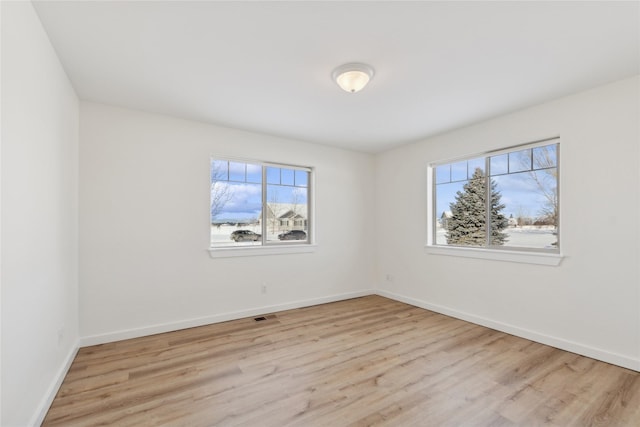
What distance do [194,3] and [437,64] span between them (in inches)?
69.2

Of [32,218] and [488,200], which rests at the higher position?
[488,200]

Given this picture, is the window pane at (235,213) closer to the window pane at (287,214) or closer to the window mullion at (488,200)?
the window pane at (287,214)

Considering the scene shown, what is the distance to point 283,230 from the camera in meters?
4.34

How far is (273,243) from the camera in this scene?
165 inches

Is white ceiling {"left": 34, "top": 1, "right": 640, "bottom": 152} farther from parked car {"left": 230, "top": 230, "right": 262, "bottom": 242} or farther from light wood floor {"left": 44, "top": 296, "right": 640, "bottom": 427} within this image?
light wood floor {"left": 44, "top": 296, "right": 640, "bottom": 427}

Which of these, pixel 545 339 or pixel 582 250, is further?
pixel 545 339

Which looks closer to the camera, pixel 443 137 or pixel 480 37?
pixel 480 37

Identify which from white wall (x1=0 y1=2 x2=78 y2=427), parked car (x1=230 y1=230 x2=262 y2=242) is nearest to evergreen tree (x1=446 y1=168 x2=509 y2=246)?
parked car (x1=230 y1=230 x2=262 y2=242)

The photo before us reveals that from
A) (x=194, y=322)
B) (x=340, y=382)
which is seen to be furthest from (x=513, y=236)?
(x=194, y=322)

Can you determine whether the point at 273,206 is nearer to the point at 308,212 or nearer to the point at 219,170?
the point at 308,212

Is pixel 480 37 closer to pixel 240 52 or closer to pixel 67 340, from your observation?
pixel 240 52

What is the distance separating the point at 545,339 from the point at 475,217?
5.01 ft

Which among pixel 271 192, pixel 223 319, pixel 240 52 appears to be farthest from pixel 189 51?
pixel 223 319

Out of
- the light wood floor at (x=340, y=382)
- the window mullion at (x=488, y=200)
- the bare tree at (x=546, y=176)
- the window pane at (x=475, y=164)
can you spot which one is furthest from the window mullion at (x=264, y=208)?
the bare tree at (x=546, y=176)
